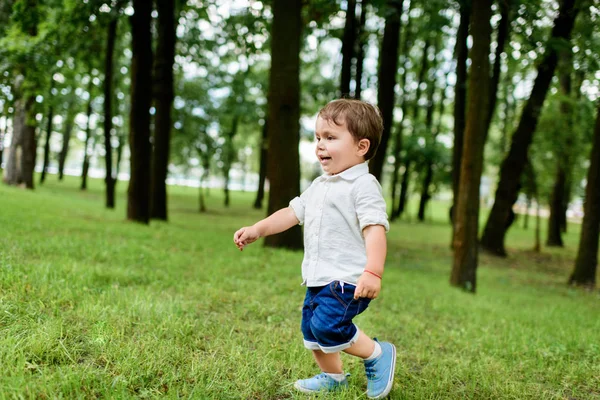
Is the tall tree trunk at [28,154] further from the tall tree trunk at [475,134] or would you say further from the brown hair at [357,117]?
the brown hair at [357,117]

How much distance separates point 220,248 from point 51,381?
6335mm

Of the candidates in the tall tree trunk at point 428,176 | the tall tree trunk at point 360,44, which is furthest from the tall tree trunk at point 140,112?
the tall tree trunk at point 428,176

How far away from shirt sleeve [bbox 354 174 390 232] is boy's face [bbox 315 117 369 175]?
156 millimetres

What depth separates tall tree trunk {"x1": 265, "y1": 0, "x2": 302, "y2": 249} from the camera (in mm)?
9062

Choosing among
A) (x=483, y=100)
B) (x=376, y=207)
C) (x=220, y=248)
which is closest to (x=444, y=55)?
(x=483, y=100)

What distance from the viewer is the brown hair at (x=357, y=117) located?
2723 mm

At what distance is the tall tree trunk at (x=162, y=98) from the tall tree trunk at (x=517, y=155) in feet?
35.1

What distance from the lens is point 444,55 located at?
82.3ft

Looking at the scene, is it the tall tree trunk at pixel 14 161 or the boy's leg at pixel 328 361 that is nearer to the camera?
the boy's leg at pixel 328 361

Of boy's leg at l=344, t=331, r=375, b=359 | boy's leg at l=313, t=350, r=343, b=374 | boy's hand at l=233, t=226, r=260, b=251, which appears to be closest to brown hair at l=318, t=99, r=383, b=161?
boy's hand at l=233, t=226, r=260, b=251

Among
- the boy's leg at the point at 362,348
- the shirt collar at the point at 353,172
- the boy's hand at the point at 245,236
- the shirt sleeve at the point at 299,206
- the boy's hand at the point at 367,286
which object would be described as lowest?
the boy's leg at the point at 362,348

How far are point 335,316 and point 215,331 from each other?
1545 millimetres

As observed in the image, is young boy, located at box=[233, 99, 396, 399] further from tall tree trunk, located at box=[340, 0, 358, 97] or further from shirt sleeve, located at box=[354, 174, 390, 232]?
tall tree trunk, located at box=[340, 0, 358, 97]

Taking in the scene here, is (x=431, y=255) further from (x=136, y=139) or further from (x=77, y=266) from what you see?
(x=77, y=266)
